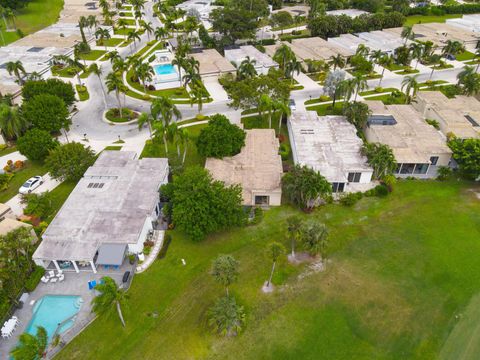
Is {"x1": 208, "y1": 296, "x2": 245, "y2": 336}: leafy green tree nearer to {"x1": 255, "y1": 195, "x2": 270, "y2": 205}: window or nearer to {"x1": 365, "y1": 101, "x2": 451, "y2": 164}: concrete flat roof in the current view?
{"x1": 255, "y1": 195, "x2": 270, "y2": 205}: window

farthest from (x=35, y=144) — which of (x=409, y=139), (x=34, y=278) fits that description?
(x=409, y=139)

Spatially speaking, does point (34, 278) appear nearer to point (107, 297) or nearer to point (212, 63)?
point (107, 297)

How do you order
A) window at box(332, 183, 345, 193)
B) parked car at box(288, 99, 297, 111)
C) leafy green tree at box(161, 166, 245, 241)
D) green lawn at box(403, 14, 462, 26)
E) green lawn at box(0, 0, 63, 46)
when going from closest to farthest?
leafy green tree at box(161, 166, 245, 241) < window at box(332, 183, 345, 193) < parked car at box(288, 99, 297, 111) < green lawn at box(0, 0, 63, 46) < green lawn at box(403, 14, 462, 26)

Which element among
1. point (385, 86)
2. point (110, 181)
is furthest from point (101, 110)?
point (385, 86)

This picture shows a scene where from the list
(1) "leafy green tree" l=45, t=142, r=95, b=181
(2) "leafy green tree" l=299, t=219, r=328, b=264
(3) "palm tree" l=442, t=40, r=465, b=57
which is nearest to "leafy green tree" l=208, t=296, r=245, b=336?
(2) "leafy green tree" l=299, t=219, r=328, b=264

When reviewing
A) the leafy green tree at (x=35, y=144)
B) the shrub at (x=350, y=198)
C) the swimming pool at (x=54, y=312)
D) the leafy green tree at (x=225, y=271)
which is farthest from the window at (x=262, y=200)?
the leafy green tree at (x=35, y=144)

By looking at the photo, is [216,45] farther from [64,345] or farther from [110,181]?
[64,345]

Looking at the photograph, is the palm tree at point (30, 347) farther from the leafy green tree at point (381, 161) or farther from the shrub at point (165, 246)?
the leafy green tree at point (381, 161)
